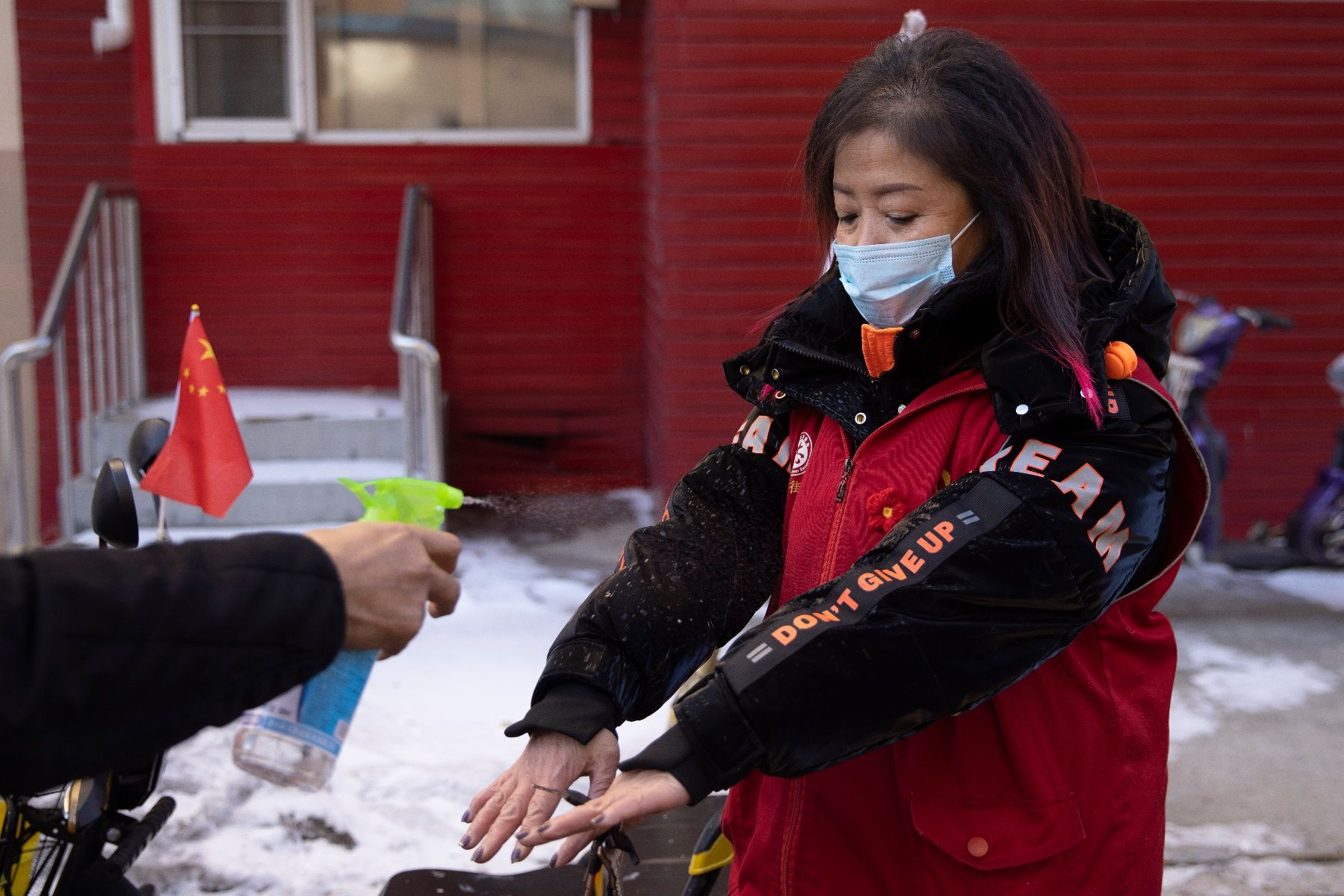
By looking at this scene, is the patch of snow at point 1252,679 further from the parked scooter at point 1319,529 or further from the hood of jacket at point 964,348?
the hood of jacket at point 964,348

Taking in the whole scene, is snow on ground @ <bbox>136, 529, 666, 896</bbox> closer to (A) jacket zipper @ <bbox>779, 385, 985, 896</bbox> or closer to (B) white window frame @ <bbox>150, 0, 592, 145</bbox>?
(A) jacket zipper @ <bbox>779, 385, 985, 896</bbox>

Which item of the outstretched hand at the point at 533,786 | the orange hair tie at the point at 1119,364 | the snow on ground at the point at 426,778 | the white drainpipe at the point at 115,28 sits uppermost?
the white drainpipe at the point at 115,28

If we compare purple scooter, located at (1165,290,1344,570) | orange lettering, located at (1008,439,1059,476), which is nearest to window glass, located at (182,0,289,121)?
purple scooter, located at (1165,290,1344,570)

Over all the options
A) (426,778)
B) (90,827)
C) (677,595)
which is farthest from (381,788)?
(677,595)

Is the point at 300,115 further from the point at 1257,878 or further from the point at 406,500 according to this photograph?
the point at 406,500

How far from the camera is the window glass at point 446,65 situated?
7523 mm

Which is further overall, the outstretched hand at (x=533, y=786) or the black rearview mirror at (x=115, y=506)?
the black rearview mirror at (x=115, y=506)

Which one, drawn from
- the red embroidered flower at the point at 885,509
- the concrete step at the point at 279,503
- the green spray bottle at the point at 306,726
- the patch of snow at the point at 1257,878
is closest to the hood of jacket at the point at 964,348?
the red embroidered flower at the point at 885,509

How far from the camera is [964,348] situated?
5.88 ft

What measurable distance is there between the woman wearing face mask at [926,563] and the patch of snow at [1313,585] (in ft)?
15.6

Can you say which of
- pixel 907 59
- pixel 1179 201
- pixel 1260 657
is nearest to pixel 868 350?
pixel 907 59

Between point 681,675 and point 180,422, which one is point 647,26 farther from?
point 681,675

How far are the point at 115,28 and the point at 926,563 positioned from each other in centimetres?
683

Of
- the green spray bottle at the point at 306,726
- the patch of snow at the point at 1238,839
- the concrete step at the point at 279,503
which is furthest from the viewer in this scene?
the concrete step at the point at 279,503
